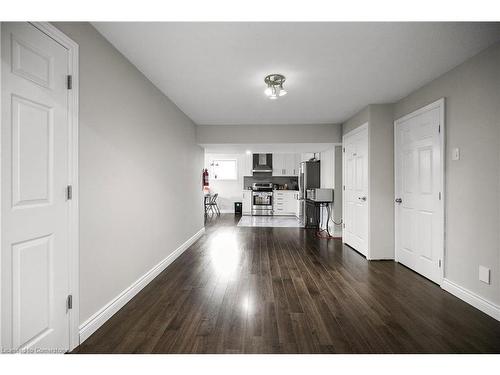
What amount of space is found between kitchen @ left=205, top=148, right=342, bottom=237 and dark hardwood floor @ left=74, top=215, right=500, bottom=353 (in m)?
3.60

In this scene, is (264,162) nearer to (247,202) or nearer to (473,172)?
(247,202)

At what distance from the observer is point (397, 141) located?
352cm

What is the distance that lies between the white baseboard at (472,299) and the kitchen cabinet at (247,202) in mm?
6565

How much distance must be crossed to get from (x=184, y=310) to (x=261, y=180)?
7486 millimetres

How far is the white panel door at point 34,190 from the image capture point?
4.07ft

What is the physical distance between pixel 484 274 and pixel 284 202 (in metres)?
6.60

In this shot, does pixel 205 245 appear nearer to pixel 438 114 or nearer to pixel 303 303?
pixel 303 303

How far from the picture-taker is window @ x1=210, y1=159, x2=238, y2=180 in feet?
31.1

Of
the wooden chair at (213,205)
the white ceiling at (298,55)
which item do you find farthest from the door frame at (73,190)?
the wooden chair at (213,205)

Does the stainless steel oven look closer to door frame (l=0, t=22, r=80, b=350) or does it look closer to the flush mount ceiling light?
the flush mount ceiling light

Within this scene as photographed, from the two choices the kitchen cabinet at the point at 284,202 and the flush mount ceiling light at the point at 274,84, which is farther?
the kitchen cabinet at the point at 284,202

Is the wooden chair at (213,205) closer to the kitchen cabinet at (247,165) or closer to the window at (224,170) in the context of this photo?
the window at (224,170)

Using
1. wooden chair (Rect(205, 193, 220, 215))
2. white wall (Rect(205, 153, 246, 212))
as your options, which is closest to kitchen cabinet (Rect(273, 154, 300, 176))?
white wall (Rect(205, 153, 246, 212))

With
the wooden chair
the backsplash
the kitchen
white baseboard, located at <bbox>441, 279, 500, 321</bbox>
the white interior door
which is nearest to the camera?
white baseboard, located at <bbox>441, 279, 500, 321</bbox>
